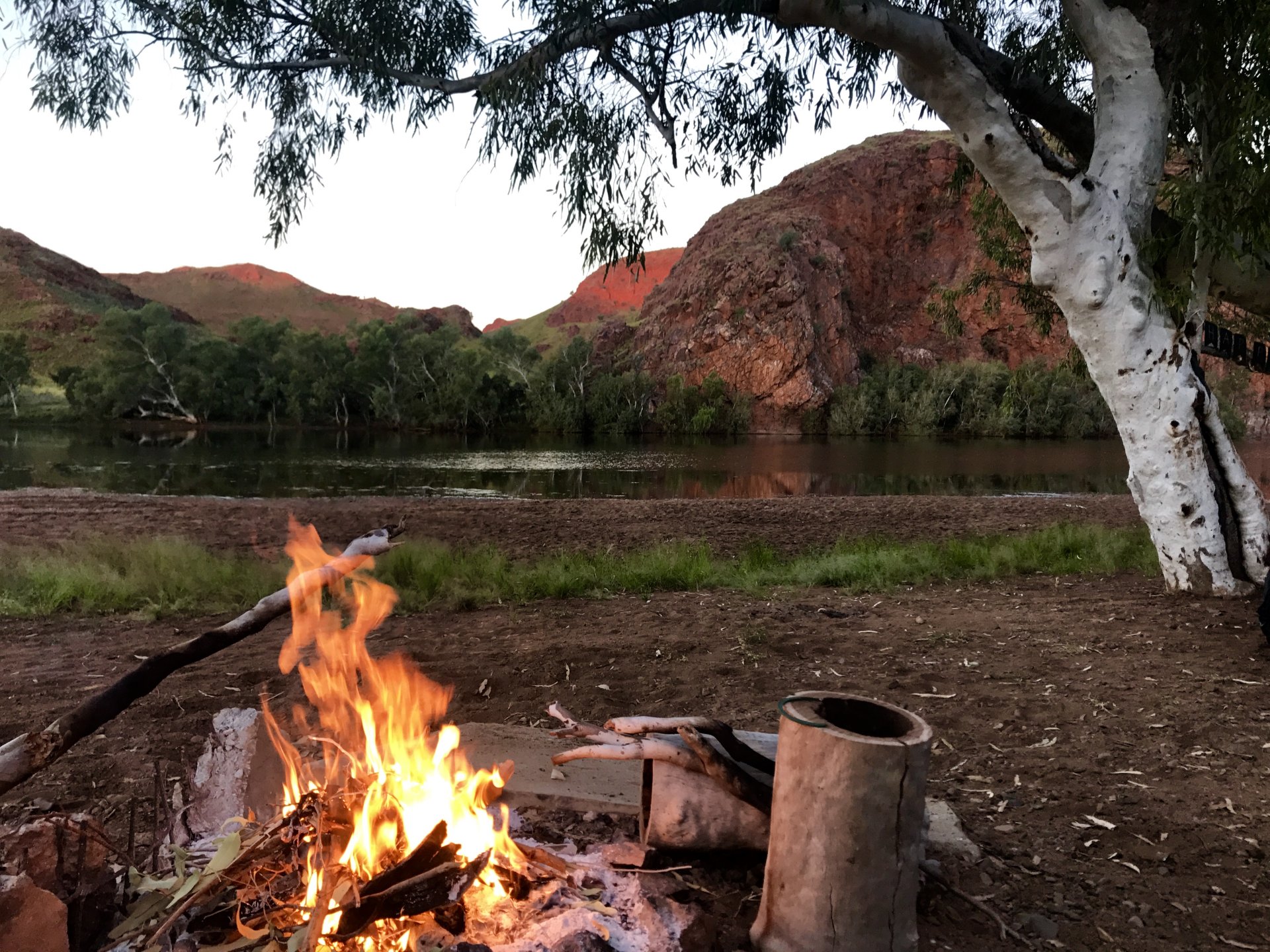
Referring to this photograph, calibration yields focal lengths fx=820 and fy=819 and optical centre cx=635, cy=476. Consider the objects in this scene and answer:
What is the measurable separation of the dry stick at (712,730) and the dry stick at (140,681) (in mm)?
1022

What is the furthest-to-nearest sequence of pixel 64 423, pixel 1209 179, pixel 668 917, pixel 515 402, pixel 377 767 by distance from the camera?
pixel 515 402
pixel 64 423
pixel 1209 179
pixel 377 767
pixel 668 917

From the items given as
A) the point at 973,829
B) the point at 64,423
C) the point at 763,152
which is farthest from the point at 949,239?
the point at 973,829

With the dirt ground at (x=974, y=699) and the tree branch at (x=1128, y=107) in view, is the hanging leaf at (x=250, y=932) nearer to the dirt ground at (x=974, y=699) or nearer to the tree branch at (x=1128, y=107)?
the dirt ground at (x=974, y=699)

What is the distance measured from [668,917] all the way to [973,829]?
1.37m

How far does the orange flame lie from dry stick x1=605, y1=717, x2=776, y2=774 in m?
0.46

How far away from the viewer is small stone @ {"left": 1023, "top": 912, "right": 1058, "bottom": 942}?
7.53 ft

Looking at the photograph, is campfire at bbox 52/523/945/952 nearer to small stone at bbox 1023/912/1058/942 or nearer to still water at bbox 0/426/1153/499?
small stone at bbox 1023/912/1058/942

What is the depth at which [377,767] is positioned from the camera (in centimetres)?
241

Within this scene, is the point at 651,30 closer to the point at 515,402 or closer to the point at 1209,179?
the point at 1209,179

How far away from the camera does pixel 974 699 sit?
4.17 m

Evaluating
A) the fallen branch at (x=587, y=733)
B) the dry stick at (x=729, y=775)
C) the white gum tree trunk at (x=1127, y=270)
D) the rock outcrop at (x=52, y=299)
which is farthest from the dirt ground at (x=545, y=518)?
the rock outcrop at (x=52, y=299)

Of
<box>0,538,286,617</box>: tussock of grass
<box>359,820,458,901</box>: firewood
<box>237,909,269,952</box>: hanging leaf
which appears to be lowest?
<box>0,538,286,617</box>: tussock of grass

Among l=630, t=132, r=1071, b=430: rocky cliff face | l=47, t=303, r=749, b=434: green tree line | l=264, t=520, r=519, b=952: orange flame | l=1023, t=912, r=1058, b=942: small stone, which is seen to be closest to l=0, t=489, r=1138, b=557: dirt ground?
l=264, t=520, r=519, b=952: orange flame

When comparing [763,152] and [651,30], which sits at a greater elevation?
[651,30]
